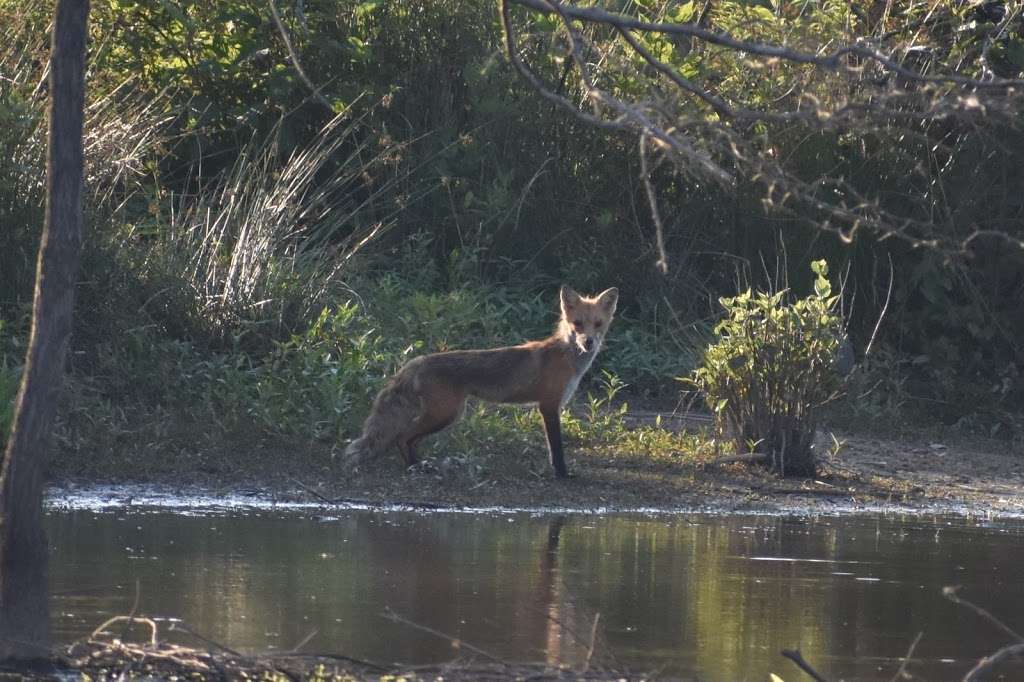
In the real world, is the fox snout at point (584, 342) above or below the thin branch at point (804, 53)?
below

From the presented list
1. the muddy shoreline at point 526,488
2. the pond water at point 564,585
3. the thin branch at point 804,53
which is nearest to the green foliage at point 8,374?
the muddy shoreline at point 526,488

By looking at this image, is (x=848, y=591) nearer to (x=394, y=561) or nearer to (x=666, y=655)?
(x=666, y=655)

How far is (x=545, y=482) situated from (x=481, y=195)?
4619 mm

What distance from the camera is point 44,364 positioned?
4863mm

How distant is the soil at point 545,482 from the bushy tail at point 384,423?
127mm

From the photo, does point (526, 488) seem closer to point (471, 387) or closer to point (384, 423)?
point (471, 387)

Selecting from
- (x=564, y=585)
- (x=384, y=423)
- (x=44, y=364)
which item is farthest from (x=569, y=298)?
(x=44, y=364)

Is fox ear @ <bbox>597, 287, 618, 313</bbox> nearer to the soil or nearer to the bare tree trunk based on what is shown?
the soil

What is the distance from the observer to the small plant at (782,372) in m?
9.88

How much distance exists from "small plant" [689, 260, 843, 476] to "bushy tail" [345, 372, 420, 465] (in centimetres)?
216

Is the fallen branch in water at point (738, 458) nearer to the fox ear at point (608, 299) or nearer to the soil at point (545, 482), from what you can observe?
the soil at point (545, 482)

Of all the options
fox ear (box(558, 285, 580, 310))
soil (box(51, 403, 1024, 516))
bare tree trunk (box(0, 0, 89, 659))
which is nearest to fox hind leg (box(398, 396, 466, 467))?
soil (box(51, 403, 1024, 516))

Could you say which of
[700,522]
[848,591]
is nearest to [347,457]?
[700,522]

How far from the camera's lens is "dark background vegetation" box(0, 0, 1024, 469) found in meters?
11.9
